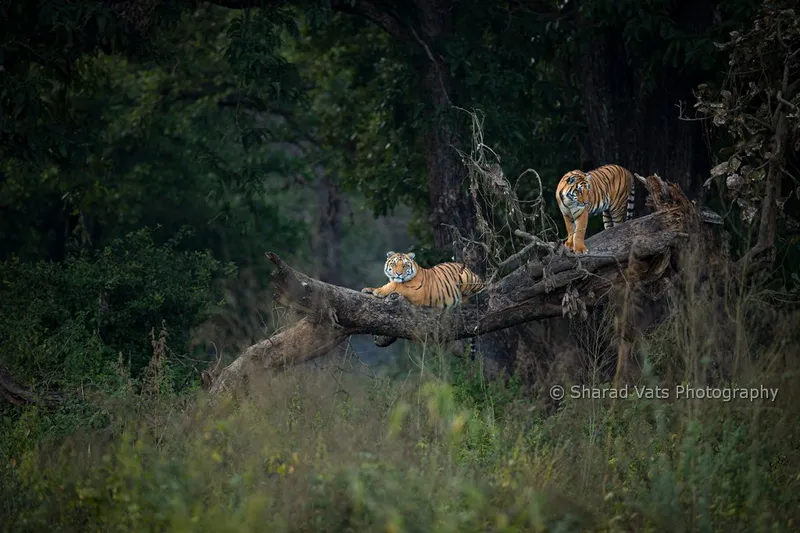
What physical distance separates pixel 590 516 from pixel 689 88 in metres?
8.07

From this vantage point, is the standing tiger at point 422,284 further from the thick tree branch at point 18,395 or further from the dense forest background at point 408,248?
the thick tree branch at point 18,395

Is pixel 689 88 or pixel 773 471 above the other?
pixel 689 88

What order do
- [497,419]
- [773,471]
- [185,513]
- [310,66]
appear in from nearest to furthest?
[185,513] < [773,471] < [497,419] < [310,66]

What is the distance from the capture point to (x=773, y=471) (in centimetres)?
760

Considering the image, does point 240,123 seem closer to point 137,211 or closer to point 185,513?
point 137,211

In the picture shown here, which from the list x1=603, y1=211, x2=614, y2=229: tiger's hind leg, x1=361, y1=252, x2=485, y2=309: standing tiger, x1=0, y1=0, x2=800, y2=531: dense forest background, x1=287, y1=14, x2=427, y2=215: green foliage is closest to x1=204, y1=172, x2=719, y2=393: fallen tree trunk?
x1=361, y1=252, x2=485, y2=309: standing tiger

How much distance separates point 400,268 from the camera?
9.38m

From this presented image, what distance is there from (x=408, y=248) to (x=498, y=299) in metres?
5.30

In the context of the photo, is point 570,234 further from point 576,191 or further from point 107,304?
point 107,304

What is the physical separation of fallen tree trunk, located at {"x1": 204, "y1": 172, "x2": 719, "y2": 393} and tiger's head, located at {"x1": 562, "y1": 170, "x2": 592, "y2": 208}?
1.35 feet

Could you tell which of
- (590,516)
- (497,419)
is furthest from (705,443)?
(497,419)

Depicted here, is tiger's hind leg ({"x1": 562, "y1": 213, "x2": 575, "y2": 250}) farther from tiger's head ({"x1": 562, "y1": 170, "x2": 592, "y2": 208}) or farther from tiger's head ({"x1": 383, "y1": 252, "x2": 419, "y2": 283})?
tiger's head ({"x1": 383, "y1": 252, "x2": 419, "y2": 283})

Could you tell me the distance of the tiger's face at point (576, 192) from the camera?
10.1 meters

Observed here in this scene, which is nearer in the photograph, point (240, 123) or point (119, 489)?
point (119, 489)
